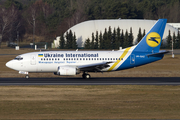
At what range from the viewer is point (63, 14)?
506 ft

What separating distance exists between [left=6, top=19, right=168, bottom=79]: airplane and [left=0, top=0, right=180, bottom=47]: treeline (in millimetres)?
81510

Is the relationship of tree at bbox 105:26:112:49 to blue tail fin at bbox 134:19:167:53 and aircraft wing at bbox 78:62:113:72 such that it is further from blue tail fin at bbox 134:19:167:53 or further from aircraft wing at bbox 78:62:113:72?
aircraft wing at bbox 78:62:113:72

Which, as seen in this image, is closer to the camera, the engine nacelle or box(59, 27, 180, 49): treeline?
the engine nacelle

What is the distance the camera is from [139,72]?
46719 mm

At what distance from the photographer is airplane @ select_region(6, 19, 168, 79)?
36.5 m

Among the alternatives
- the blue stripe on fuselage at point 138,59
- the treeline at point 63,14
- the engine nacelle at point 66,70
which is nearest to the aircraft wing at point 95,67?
the engine nacelle at point 66,70

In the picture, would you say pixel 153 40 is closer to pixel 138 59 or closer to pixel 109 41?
pixel 138 59

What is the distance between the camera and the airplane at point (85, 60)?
36.5 metres

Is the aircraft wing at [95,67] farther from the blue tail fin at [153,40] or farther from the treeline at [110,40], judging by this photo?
the treeline at [110,40]

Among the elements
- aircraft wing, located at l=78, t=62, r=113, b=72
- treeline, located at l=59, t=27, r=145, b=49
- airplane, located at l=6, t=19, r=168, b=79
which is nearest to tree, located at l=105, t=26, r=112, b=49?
treeline, located at l=59, t=27, r=145, b=49

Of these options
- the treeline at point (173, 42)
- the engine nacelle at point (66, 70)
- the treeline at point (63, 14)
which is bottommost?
the engine nacelle at point (66, 70)

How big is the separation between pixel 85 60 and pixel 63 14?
120375 millimetres

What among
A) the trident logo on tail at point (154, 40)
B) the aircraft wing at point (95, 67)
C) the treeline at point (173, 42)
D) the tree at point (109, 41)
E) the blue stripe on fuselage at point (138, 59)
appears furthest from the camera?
the treeline at point (173, 42)

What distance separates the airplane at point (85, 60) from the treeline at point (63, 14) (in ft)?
267
